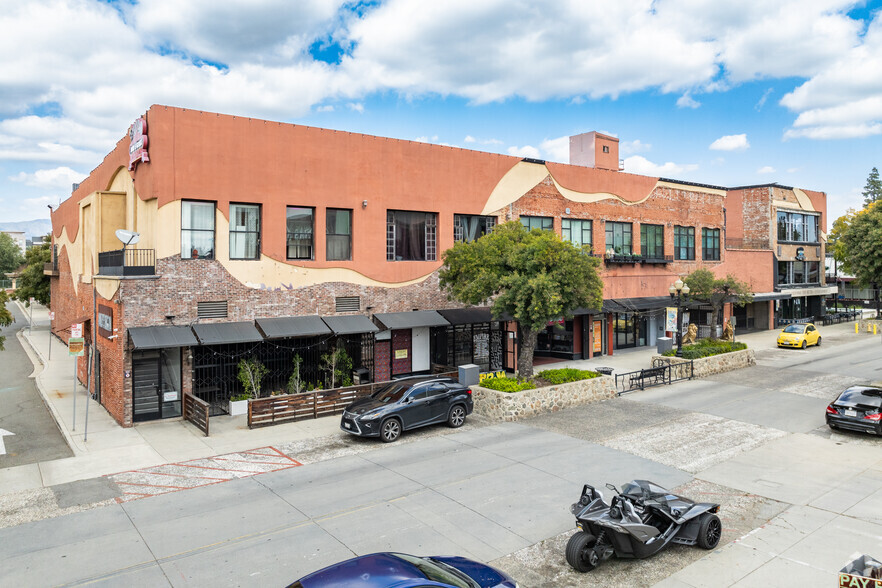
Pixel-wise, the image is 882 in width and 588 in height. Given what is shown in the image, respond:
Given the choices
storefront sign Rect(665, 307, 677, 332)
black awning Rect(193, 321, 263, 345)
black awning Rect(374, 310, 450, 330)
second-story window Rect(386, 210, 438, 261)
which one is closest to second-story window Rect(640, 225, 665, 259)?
storefront sign Rect(665, 307, 677, 332)

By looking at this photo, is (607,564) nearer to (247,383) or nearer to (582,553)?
(582,553)

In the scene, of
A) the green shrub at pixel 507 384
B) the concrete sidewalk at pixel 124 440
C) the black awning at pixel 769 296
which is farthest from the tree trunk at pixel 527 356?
the black awning at pixel 769 296

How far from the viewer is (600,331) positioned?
32094mm

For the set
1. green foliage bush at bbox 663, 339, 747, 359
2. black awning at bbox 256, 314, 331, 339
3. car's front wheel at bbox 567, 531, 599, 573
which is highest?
black awning at bbox 256, 314, 331, 339

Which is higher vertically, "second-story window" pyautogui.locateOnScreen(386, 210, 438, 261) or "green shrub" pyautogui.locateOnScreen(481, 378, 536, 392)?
"second-story window" pyautogui.locateOnScreen(386, 210, 438, 261)

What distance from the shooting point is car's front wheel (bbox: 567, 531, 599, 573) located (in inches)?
352

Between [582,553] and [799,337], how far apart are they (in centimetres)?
3235

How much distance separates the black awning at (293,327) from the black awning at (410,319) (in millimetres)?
2483

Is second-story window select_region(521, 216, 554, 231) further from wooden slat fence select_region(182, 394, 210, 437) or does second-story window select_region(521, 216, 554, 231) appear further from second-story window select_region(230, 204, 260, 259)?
wooden slat fence select_region(182, 394, 210, 437)

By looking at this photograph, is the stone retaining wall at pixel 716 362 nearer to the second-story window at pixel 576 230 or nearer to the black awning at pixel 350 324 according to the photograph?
the second-story window at pixel 576 230

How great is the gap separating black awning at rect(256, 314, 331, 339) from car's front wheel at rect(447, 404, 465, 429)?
5.69 meters

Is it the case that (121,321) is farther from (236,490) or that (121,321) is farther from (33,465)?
(236,490)

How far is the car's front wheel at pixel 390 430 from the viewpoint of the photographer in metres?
16.5

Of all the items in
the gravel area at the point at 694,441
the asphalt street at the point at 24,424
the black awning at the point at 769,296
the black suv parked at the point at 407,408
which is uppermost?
the black awning at the point at 769,296
